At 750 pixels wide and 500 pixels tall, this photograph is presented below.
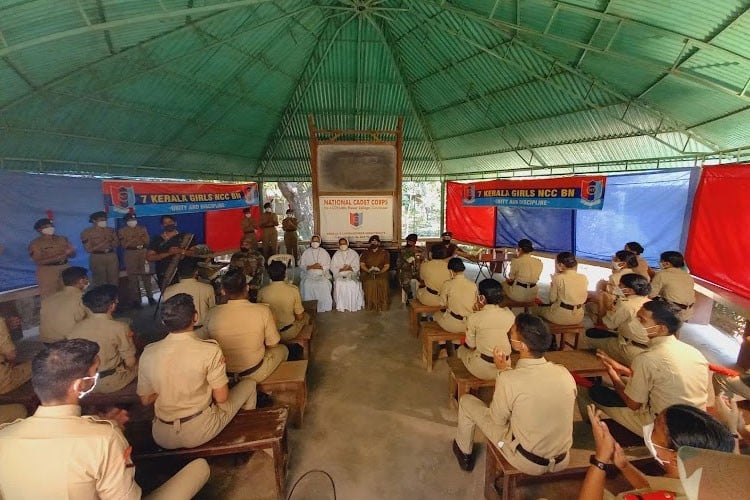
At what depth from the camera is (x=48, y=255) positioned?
5316 mm

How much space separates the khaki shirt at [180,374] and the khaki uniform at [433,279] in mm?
3595

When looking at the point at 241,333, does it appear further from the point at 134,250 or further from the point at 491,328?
the point at 134,250

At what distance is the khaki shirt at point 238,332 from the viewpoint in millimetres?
3244

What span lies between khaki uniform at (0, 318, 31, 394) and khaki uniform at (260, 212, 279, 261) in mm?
6396

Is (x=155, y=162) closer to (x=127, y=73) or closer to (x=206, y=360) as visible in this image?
(x=127, y=73)

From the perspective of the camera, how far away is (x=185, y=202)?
8.03m

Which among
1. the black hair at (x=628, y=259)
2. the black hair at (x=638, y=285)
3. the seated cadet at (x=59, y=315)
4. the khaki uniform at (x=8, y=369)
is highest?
the black hair at (x=628, y=259)

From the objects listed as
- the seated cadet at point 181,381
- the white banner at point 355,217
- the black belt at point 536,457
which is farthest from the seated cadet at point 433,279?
the seated cadet at point 181,381

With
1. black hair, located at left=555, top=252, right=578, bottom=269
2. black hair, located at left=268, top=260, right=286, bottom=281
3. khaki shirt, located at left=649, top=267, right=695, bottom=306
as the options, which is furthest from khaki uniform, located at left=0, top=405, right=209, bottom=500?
khaki shirt, located at left=649, top=267, right=695, bottom=306

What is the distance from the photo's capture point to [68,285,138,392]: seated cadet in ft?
10.1

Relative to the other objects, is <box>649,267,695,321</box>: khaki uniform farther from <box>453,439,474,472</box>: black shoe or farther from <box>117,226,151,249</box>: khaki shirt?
<box>117,226,151,249</box>: khaki shirt

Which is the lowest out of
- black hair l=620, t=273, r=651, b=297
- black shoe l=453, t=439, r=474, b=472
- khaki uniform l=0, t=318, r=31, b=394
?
black shoe l=453, t=439, r=474, b=472

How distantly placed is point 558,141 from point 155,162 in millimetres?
10948

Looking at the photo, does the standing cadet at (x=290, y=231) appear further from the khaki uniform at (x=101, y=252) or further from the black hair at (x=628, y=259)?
the black hair at (x=628, y=259)
